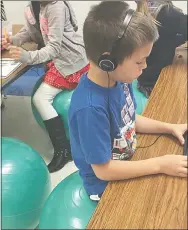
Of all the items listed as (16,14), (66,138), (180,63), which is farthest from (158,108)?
(16,14)

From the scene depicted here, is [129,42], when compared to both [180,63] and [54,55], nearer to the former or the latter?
[180,63]

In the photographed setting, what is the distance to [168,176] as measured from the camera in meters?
0.72

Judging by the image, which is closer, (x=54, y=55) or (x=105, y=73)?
(x=105, y=73)

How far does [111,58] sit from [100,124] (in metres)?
0.16

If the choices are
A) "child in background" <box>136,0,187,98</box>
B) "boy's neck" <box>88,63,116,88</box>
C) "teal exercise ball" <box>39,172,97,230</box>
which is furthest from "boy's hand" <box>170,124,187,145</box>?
"child in background" <box>136,0,187,98</box>

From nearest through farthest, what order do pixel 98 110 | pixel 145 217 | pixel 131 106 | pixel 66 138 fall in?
pixel 145 217, pixel 98 110, pixel 131 106, pixel 66 138

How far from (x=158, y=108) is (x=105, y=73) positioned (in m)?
0.29

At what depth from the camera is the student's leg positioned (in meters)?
1.71

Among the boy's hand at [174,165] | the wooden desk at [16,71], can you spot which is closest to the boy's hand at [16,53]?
the wooden desk at [16,71]

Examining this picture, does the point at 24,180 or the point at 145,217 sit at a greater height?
the point at 145,217

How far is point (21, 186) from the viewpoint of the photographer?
125 cm

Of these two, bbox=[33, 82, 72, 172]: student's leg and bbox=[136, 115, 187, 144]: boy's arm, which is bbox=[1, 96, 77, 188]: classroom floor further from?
bbox=[136, 115, 187, 144]: boy's arm

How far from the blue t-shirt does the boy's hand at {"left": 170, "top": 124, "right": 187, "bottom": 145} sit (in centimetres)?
11

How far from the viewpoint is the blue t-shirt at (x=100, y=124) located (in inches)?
29.0
